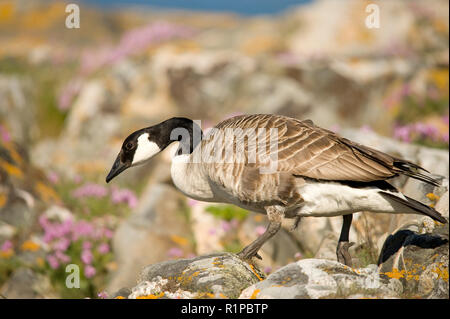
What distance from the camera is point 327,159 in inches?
200

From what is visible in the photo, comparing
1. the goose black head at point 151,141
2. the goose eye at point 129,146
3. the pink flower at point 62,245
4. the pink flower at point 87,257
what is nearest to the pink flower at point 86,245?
the pink flower at point 87,257

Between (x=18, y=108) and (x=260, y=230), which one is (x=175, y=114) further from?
(x=260, y=230)

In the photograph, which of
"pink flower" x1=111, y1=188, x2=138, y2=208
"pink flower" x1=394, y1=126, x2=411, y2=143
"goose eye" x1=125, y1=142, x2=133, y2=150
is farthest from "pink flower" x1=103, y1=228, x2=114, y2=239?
"pink flower" x1=394, y1=126, x2=411, y2=143

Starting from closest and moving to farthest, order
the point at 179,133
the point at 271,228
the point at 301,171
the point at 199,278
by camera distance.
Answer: the point at 199,278
the point at 301,171
the point at 271,228
the point at 179,133

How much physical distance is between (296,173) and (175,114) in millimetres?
10671

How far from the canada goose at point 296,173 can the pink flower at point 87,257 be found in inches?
143

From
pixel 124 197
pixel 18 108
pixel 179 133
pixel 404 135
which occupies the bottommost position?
pixel 124 197

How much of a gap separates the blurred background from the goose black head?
2210mm

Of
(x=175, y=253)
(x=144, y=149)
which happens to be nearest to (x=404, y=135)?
(x=175, y=253)

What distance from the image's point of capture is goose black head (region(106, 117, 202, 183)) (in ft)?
20.9

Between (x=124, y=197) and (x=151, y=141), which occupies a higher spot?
(x=151, y=141)

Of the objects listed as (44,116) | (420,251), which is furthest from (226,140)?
(44,116)

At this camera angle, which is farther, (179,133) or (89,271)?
(89,271)

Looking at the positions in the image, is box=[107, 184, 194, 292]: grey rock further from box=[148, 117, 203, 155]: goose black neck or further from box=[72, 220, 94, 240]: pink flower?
box=[148, 117, 203, 155]: goose black neck
